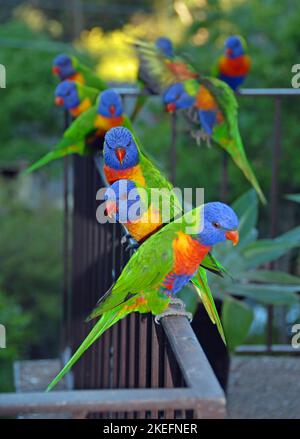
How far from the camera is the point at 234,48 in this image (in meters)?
3.96

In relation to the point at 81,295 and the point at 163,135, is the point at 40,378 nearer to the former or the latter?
the point at 81,295

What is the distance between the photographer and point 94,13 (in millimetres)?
16359

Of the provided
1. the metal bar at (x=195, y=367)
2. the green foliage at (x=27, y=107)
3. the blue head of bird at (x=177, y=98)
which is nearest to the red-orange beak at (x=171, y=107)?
the blue head of bird at (x=177, y=98)

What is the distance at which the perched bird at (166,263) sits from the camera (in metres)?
1.18

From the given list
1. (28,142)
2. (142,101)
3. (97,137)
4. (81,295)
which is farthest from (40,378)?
(28,142)

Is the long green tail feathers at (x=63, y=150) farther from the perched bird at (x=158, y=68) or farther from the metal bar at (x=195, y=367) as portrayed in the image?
the metal bar at (x=195, y=367)

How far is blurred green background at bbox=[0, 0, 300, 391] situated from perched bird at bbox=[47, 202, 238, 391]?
243 cm

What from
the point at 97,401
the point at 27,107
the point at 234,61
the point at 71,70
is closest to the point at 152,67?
the point at 71,70

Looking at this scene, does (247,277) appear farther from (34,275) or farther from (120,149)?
(34,275)

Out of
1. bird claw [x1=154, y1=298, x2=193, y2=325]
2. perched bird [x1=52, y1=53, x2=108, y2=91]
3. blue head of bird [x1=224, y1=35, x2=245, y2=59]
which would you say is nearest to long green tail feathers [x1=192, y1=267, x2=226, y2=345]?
bird claw [x1=154, y1=298, x2=193, y2=325]

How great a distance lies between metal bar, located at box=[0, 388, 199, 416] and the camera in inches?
29.9

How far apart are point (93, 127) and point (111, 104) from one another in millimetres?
151

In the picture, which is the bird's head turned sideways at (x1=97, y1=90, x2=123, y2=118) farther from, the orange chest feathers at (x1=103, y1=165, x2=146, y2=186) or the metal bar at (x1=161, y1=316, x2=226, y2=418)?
the metal bar at (x1=161, y1=316, x2=226, y2=418)

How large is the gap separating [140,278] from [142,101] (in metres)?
2.30
